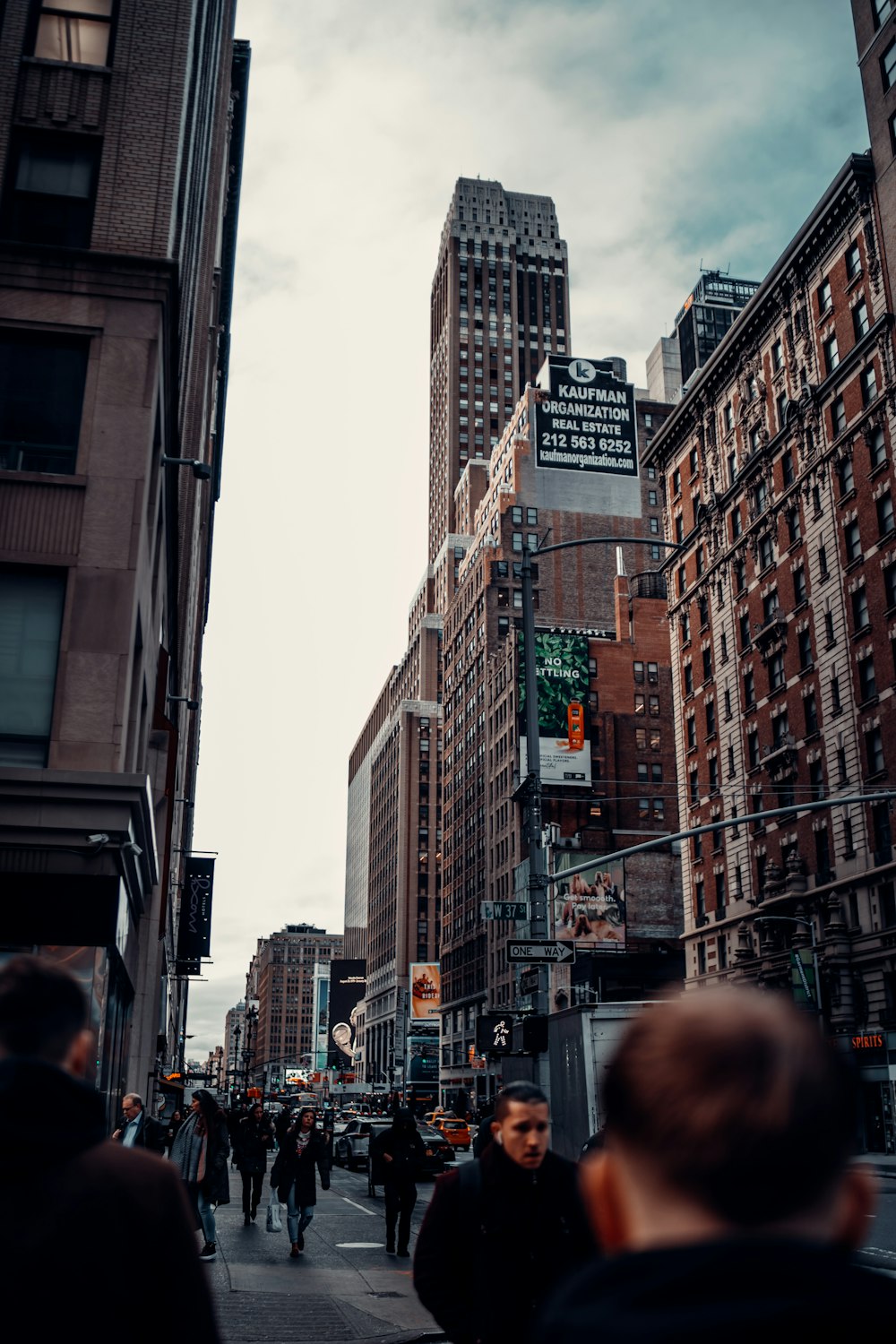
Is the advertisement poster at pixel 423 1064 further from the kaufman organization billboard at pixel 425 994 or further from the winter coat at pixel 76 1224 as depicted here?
the winter coat at pixel 76 1224

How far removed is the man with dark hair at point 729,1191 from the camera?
160 centimetres

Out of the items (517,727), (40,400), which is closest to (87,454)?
(40,400)

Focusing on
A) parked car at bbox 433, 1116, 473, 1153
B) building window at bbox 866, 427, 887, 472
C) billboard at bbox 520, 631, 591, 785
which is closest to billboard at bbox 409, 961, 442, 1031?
billboard at bbox 520, 631, 591, 785

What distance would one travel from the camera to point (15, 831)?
17.8 m

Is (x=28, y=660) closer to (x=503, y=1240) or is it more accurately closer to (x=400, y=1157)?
(x=400, y=1157)

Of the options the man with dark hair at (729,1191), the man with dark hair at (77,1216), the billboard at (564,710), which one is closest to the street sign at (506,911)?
the man with dark hair at (77,1216)

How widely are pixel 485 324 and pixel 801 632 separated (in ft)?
462

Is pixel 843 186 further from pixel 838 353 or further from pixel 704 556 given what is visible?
pixel 704 556

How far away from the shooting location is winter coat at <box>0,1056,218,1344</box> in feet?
8.50

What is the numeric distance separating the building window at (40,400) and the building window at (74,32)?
6.60m

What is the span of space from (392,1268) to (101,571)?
11264 mm

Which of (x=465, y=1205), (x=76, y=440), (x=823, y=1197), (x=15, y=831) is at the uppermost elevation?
(x=76, y=440)

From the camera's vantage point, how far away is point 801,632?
57.3 meters

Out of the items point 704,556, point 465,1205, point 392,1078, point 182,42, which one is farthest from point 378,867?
point 465,1205
